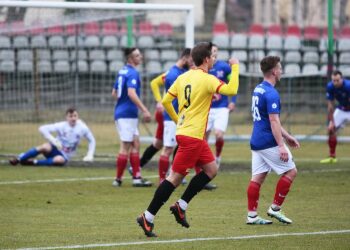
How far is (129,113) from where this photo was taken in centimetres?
1515

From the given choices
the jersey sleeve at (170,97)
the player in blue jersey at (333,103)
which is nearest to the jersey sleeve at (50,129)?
the player in blue jersey at (333,103)

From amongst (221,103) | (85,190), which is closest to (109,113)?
(221,103)

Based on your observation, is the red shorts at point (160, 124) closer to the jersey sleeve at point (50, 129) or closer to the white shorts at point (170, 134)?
the white shorts at point (170, 134)

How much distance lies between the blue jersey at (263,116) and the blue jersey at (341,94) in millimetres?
8252

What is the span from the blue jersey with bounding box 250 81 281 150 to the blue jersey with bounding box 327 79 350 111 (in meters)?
8.25

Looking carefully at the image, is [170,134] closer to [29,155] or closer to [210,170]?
[210,170]

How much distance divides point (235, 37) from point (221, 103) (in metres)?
14.1

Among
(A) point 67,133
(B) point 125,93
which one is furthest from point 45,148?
(B) point 125,93

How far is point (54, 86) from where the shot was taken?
79.4ft

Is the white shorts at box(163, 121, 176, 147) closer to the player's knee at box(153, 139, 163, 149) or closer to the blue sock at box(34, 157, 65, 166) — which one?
the player's knee at box(153, 139, 163, 149)

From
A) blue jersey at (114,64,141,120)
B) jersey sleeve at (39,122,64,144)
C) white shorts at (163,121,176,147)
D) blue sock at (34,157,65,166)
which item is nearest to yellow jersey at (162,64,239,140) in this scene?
white shorts at (163,121,176,147)

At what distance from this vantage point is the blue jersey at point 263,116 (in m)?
11.0

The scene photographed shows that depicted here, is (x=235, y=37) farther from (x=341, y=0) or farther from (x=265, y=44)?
(x=341, y=0)

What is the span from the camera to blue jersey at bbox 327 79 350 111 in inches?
753
